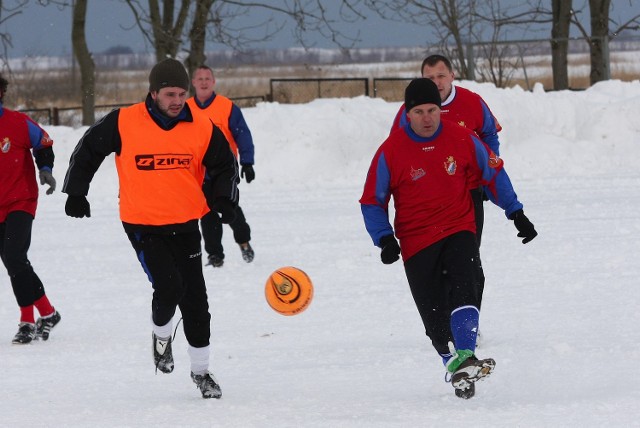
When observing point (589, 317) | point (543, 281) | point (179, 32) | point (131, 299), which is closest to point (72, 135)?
point (179, 32)

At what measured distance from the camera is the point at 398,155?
598 centimetres

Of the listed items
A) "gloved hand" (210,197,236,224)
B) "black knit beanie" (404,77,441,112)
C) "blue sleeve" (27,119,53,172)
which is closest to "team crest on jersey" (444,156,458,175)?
"black knit beanie" (404,77,441,112)

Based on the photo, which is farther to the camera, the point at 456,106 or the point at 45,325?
the point at 45,325

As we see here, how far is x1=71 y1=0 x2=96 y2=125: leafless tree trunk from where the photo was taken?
939 inches

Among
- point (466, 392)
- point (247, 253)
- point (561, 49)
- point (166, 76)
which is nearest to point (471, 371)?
point (466, 392)

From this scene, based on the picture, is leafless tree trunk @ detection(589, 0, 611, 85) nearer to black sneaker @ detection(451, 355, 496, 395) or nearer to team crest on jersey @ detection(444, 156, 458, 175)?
team crest on jersey @ detection(444, 156, 458, 175)

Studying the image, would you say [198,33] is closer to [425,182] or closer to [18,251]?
[18,251]

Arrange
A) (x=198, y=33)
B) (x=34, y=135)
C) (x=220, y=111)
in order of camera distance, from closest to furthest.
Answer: (x=34, y=135) < (x=220, y=111) < (x=198, y=33)

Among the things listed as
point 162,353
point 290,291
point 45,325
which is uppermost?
point 290,291

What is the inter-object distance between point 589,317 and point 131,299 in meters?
3.89

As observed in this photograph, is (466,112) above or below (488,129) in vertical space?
above

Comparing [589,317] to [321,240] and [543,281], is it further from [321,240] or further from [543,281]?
[321,240]

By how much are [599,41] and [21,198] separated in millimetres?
19686

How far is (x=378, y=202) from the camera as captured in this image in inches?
238
